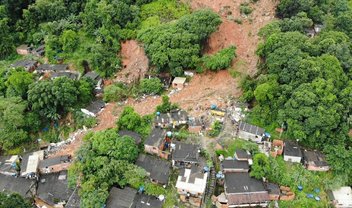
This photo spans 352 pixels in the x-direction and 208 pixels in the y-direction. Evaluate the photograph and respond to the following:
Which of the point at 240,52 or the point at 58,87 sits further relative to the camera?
the point at 240,52

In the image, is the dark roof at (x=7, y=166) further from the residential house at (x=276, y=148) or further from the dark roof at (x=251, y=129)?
the residential house at (x=276, y=148)

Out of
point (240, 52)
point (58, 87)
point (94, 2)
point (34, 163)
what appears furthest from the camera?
point (94, 2)

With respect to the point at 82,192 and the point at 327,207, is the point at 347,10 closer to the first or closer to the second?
the point at 327,207

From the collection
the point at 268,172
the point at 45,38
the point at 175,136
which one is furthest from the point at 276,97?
the point at 45,38

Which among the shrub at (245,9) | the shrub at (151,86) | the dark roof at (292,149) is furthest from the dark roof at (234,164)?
the shrub at (245,9)

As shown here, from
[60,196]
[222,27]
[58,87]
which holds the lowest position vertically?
[60,196]

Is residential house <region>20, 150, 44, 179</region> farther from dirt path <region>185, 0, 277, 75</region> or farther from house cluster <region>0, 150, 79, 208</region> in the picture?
dirt path <region>185, 0, 277, 75</region>
